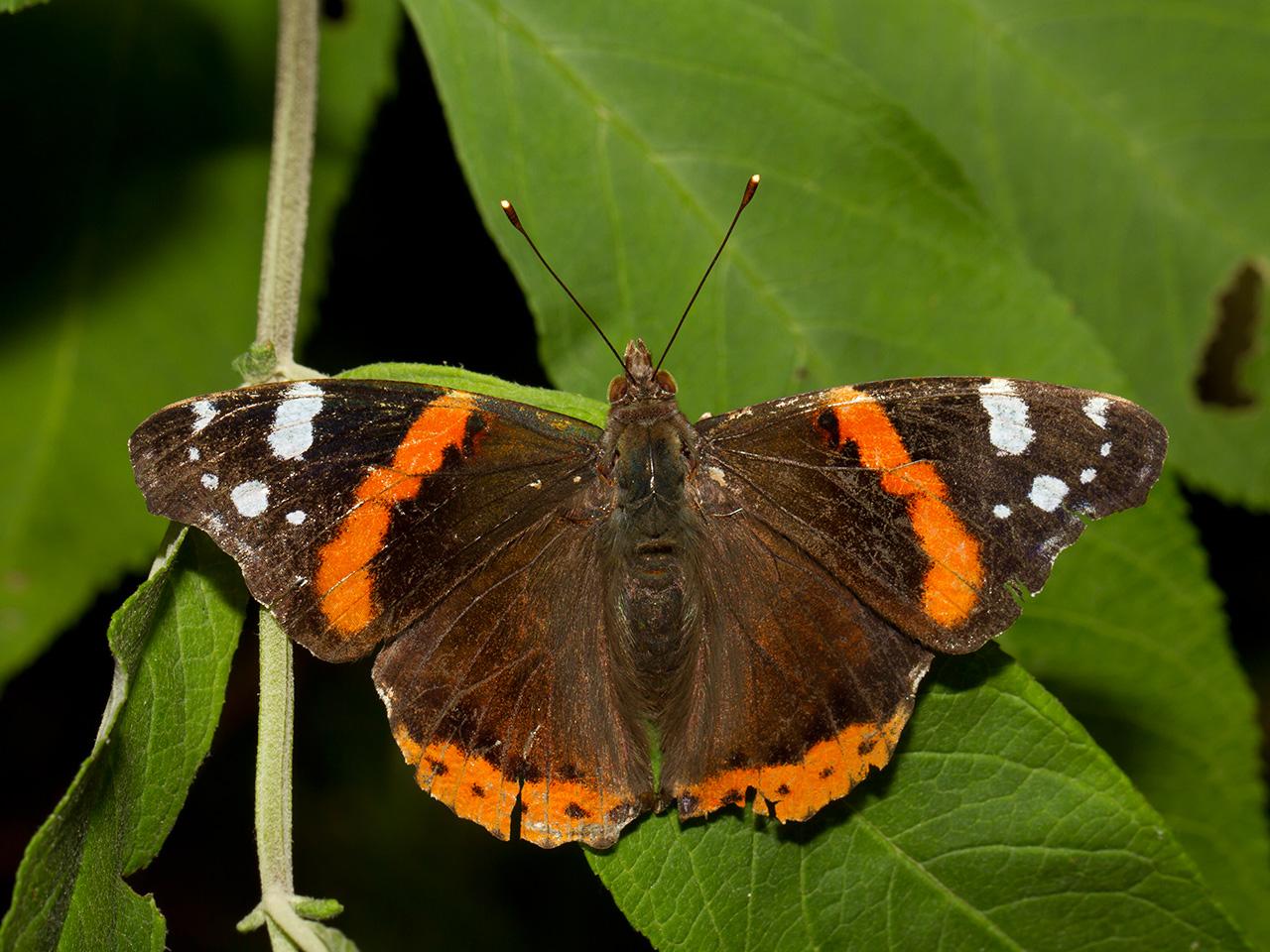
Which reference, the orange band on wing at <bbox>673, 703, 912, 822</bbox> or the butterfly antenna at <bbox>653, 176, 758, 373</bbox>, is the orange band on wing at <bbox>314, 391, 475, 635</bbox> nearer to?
the butterfly antenna at <bbox>653, 176, 758, 373</bbox>

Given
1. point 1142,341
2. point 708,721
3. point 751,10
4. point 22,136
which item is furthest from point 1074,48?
point 22,136

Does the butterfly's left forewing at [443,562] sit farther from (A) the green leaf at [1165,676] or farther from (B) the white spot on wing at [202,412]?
(A) the green leaf at [1165,676]

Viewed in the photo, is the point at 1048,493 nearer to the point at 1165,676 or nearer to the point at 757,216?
the point at 1165,676

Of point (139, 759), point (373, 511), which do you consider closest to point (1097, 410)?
point (373, 511)

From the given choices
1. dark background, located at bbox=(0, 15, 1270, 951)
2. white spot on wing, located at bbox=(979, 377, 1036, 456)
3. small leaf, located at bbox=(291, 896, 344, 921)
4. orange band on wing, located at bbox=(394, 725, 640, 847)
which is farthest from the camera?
dark background, located at bbox=(0, 15, 1270, 951)

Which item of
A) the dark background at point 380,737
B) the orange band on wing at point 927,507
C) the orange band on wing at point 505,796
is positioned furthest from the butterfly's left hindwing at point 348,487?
the dark background at point 380,737

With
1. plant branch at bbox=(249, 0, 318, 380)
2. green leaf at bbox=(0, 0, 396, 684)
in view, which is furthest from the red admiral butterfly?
green leaf at bbox=(0, 0, 396, 684)
